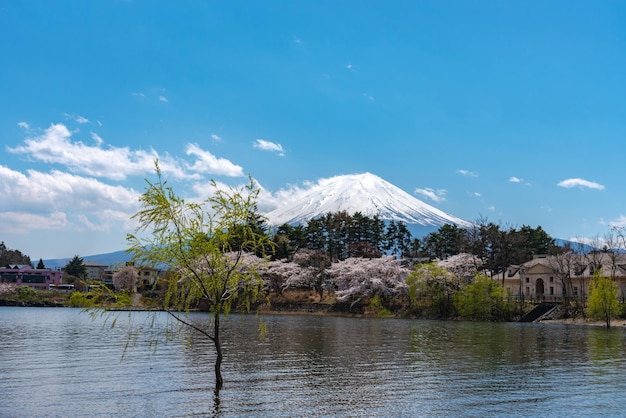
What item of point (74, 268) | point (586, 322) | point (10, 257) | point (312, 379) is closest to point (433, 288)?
point (586, 322)

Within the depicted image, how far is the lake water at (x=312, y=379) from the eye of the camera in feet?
49.5

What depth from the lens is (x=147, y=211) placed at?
16.8m

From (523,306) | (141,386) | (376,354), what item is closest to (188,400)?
(141,386)

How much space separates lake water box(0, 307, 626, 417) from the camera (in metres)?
15.1

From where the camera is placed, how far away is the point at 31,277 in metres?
128

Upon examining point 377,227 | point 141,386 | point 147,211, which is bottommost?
point 141,386

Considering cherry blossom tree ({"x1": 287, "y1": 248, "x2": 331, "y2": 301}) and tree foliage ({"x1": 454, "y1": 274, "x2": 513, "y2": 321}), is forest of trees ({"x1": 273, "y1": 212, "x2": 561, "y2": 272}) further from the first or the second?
tree foliage ({"x1": 454, "y1": 274, "x2": 513, "y2": 321})

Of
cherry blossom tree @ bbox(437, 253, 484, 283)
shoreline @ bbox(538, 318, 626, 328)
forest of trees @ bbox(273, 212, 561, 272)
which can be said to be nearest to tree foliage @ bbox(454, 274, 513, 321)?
shoreline @ bbox(538, 318, 626, 328)

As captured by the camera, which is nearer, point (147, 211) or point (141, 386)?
point (147, 211)

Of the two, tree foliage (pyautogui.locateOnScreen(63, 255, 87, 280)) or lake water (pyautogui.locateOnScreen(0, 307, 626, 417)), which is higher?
tree foliage (pyautogui.locateOnScreen(63, 255, 87, 280))

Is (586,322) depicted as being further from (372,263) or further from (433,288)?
(372,263)

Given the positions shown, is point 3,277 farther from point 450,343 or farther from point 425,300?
point 450,343

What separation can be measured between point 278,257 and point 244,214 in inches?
2902

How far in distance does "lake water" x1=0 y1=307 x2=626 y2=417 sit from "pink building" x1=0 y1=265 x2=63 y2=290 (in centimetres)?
10390
